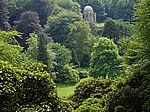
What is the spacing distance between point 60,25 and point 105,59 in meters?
14.7

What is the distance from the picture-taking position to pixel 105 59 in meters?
33.6

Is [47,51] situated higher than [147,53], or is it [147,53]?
[147,53]

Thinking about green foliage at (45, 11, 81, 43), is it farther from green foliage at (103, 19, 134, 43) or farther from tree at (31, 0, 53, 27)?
green foliage at (103, 19, 134, 43)

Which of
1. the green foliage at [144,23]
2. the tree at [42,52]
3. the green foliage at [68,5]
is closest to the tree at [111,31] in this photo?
the tree at [42,52]

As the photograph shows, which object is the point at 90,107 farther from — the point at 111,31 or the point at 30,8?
the point at 30,8

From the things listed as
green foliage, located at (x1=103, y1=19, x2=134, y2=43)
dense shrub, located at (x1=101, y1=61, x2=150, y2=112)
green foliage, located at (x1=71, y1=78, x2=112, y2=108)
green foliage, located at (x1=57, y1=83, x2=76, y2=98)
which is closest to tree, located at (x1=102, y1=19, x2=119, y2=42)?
green foliage, located at (x1=103, y1=19, x2=134, y2=43)

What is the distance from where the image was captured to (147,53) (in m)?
11.2

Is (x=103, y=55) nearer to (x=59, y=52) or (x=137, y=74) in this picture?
(x=59, y=52)

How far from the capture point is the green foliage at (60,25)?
152 ft

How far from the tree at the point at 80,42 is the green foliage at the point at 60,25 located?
3.72 meters

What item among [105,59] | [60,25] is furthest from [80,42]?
[105,59]

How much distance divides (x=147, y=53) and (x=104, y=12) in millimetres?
53768

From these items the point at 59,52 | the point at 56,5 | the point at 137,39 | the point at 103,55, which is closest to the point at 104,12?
the point at 56,5

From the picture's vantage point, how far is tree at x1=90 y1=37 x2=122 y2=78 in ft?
108
